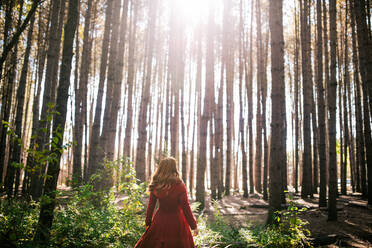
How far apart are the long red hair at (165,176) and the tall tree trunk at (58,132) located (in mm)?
1107

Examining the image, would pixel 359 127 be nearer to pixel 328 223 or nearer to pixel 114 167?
pixel 328 223

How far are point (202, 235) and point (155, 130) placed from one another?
13.1 metres

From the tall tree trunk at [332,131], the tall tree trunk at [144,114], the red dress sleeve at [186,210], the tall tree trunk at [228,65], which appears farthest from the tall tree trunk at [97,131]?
Answer: the tall tree trunk at [332,131]

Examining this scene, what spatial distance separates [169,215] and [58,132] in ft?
5.13

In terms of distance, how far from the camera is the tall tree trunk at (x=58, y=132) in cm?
268

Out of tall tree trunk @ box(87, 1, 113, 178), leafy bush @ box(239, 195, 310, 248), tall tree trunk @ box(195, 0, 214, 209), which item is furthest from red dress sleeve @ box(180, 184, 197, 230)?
tall tree trunk @ box(195, 0, 214, 209)

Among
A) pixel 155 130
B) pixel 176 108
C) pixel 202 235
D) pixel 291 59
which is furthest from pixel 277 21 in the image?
pixel 155 130

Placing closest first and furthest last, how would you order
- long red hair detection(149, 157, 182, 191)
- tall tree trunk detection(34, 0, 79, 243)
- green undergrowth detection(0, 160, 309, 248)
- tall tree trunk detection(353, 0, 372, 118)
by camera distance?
tall tree trunk detection(34, 0, 79, 243) < long red hair detection(149, 157, 182, 191) < green undergrowth detection(0, 160, 309, 248) < tall tree trunk detection(353, 0, 372, 118)

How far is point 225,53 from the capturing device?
10664mm

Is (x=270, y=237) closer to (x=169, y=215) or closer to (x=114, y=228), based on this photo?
(x=169, y=215)

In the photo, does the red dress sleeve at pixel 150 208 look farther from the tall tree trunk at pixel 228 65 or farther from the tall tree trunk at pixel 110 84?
the tall tree trunk at pixel 228 65

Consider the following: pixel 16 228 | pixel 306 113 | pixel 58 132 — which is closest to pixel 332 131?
pixel 306 113

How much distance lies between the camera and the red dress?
2615 mm

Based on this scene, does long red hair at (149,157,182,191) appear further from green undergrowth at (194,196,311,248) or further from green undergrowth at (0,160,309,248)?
green undergrowth at (194,196,311,248)
